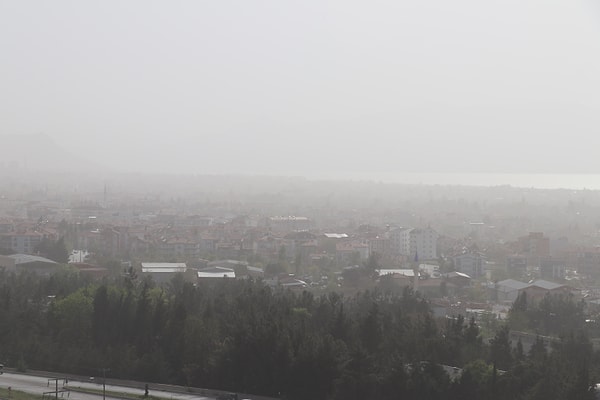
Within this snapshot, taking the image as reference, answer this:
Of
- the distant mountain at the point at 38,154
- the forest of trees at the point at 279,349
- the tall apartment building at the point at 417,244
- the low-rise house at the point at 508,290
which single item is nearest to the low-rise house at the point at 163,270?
the forest of trees at the point at 279,349

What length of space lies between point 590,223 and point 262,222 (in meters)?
18.2

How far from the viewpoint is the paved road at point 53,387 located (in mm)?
11812

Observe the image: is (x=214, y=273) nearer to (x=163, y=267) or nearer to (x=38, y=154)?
(x=163, y=267)

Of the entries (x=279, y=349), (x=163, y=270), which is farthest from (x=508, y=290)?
(x=279, y=349)

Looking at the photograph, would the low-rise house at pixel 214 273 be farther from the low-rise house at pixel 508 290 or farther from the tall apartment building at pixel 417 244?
the tall apartment building at pixel 417 244

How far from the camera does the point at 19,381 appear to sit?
42.1 feet

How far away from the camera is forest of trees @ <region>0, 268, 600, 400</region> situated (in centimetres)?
Answer: 1201

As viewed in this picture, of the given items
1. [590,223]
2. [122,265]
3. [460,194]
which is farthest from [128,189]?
[122,265]

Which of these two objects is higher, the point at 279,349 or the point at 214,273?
the point at 279,349

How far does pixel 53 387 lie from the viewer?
1238 centimetres

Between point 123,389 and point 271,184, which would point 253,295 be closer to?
point 123,389

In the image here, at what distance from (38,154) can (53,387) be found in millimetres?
134182

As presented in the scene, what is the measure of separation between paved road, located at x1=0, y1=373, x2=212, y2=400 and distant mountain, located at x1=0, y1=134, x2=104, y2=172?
4736 inches

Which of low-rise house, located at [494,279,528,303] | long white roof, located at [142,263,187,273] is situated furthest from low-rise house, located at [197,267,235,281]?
low-rise house, located at [494,279,528,303]
